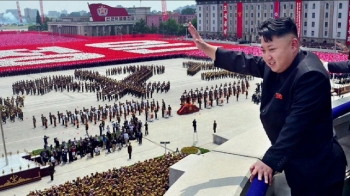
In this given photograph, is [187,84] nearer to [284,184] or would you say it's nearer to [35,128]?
[35,128]

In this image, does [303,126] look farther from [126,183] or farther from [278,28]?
[126,183]

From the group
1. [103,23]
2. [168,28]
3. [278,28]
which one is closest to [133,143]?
[278,28]

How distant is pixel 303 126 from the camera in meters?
1.92

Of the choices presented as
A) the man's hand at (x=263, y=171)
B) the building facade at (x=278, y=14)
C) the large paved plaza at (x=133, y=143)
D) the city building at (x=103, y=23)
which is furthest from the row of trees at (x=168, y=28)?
the man's hand at (x=263, y=171)

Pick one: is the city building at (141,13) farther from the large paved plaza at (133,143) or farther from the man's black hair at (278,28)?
the man's black hair at (278,28)

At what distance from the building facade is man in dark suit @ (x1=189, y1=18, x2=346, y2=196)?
109 feet

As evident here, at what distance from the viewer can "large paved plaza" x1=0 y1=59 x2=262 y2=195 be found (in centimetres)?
1322

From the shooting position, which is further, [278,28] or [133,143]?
[133,143]

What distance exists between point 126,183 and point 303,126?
25.7ft

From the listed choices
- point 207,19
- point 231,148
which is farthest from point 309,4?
point 231,148

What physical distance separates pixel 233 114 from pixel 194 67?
14.4 meters

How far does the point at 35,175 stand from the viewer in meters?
12.3

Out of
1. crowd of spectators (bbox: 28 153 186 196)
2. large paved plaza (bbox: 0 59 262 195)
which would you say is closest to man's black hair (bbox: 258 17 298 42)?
large paved plaza (bbox: 0 59 262 195)

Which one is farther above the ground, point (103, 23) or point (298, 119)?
point (103, 23)
